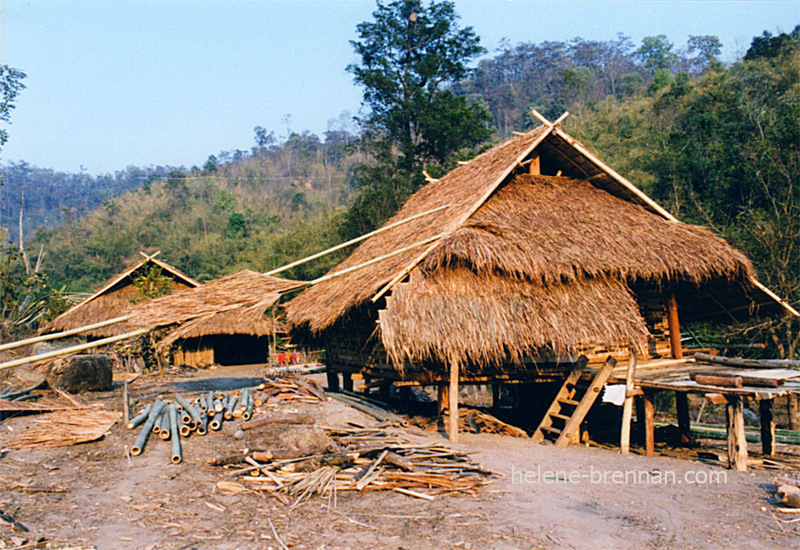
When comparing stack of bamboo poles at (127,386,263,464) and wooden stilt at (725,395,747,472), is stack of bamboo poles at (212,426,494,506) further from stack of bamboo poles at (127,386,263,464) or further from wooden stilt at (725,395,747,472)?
wooden stilt at (725,395,747,472)

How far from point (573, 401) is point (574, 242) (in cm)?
239

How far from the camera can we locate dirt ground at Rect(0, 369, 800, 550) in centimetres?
488

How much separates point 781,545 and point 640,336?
4.08 meters

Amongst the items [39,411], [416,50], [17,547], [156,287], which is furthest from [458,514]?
[416,50]

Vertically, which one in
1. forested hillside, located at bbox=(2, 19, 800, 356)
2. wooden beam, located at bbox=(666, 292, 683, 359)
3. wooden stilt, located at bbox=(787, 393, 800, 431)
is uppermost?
forested hillside, located at bbox=(2, 19, 800, 356)

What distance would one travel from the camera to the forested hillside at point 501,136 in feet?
59.5

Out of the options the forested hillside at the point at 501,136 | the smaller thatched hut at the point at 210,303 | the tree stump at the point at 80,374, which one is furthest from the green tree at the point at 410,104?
the smaller thatched hut at the point at 210,303

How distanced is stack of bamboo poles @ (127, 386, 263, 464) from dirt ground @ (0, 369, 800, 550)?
0.25 metres

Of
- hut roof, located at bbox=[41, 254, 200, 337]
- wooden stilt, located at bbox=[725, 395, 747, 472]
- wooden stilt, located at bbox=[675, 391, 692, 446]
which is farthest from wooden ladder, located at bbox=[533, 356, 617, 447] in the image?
hut roof, located at bbox=[41, 254, 200, 337]

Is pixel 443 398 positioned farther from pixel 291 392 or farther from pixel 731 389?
pixel 731 389

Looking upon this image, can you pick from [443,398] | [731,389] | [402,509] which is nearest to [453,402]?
[443,398]

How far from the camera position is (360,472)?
20.7 feet

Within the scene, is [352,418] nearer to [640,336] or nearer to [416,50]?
[640,336]

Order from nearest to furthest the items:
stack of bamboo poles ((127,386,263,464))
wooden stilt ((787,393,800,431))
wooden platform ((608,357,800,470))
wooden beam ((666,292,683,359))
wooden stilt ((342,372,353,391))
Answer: wooden platform ((608,357,800,470))
stack of bamboo poles ((127,386,263,464))
wooden beam ((666,292,683,359))
wooden stilt ((787,393,800,431))
wooden stilt ((342,372,353,391))
